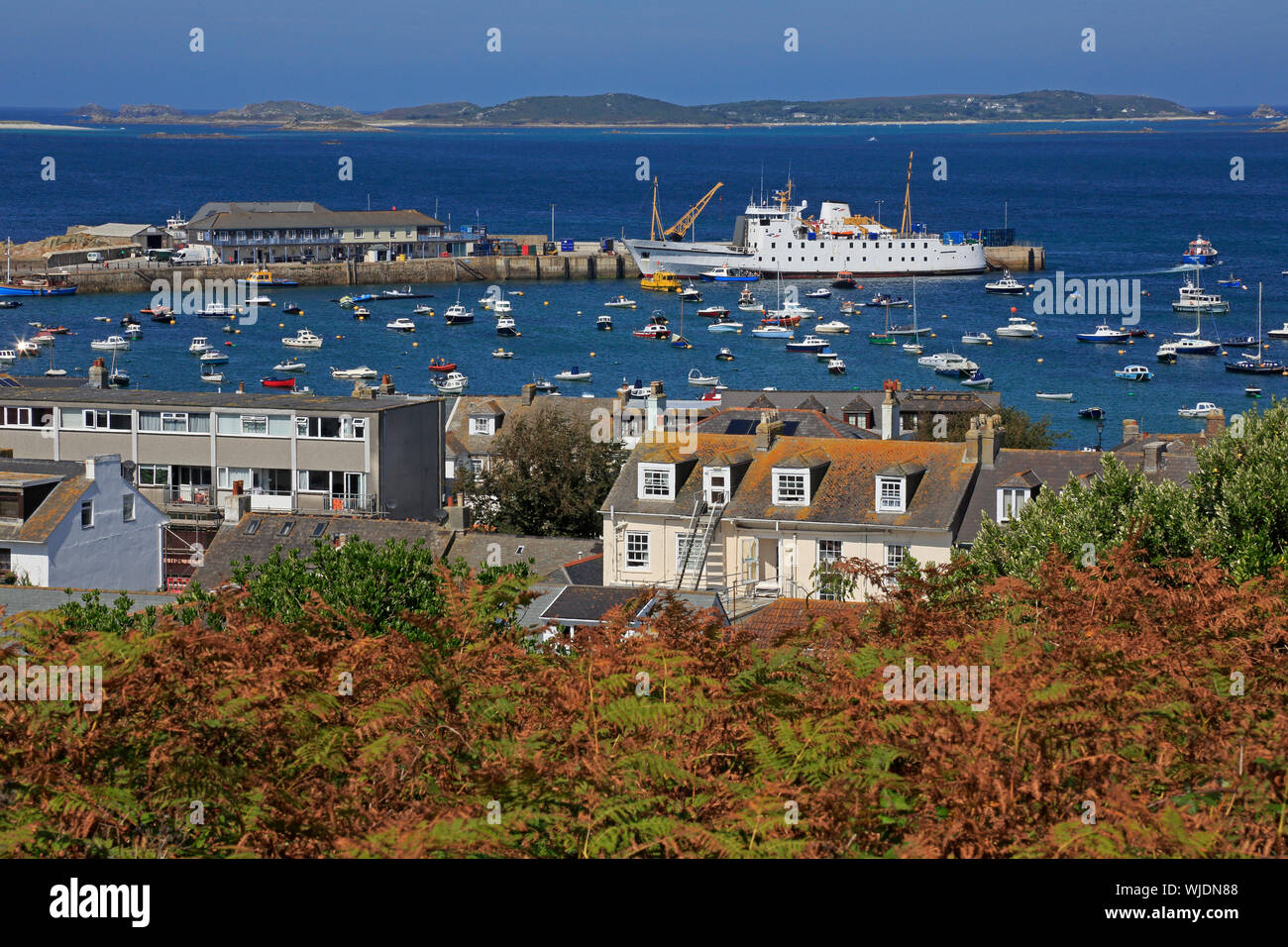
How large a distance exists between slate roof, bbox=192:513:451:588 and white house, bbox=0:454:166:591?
1152mm

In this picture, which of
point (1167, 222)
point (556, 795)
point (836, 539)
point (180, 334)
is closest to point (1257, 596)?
point (556, 795)

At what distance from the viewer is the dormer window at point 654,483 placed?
33.0 m

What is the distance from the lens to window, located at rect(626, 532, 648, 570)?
32.7m

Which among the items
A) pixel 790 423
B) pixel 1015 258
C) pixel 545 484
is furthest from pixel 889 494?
pixel 1015 258

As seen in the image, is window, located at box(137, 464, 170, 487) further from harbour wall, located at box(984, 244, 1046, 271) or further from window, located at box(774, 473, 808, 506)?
harbour wall, located at box(984, 244, 1046, 271)

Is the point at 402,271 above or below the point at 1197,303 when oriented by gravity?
above

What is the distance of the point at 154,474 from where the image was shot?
39.9 m

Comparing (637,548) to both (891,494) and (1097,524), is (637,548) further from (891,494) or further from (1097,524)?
(1097,524)

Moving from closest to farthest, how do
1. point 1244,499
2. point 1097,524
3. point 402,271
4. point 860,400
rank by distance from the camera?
point 1244,499 < point 1097,524 < point 860,400 < point 402,271

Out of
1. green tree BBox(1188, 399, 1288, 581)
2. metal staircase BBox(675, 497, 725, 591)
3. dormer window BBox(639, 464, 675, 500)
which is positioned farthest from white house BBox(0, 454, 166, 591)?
green tree BBox(1188, 399, 1288, 581)

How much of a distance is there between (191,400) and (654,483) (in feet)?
45.9
